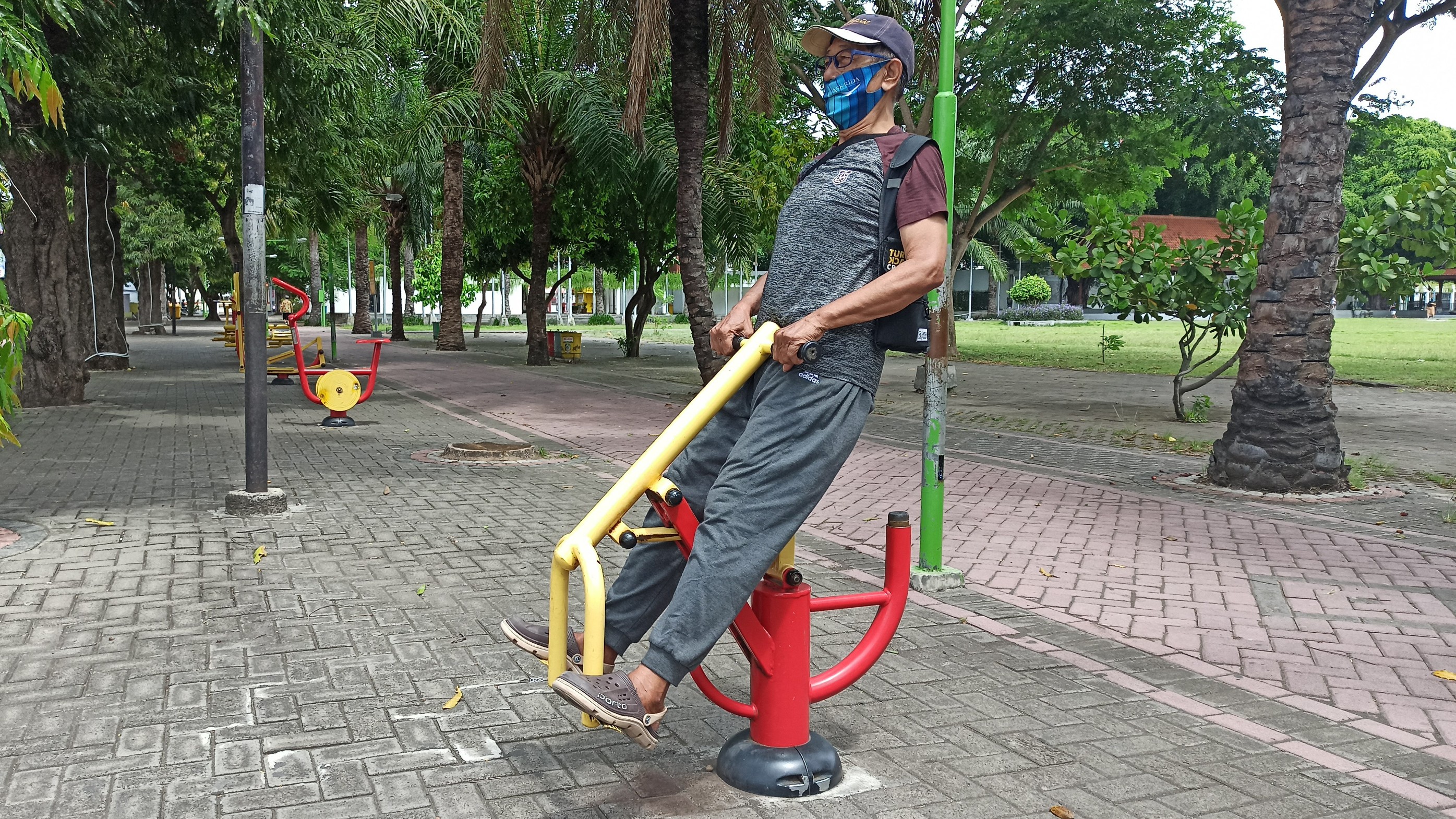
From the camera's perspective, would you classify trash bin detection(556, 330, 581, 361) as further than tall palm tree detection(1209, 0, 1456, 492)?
Yes

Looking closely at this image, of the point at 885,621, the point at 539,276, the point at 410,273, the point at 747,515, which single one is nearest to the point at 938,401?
the point at 885,621

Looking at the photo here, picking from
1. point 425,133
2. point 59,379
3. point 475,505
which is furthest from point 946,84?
point 425,133

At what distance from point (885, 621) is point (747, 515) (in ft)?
2.15

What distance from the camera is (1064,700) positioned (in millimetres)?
3920

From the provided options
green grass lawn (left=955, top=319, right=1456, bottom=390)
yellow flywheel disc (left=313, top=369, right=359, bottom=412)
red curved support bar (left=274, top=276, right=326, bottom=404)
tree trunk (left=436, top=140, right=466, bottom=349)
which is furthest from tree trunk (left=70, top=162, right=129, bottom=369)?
green grass lawn (left=955, top=319, right=1456, bottom=390)

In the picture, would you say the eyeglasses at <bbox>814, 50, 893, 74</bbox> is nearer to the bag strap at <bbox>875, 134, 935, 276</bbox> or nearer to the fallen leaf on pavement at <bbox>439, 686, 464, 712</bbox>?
the bag strap at <bbox>875, 134, 935, 276</bbox>

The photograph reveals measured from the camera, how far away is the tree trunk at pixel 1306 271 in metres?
7.93

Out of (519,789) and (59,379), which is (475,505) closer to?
(519,789)

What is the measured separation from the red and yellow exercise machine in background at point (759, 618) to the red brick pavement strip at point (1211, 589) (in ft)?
4.76

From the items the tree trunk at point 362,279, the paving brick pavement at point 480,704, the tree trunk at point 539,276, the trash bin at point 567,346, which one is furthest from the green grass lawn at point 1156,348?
the paving brick pavement at point 480,704

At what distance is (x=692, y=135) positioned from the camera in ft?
45.3

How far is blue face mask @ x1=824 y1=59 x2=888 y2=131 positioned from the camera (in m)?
3.01

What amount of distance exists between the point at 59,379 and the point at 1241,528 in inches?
513

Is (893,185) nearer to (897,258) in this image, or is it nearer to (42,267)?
(897,258)
